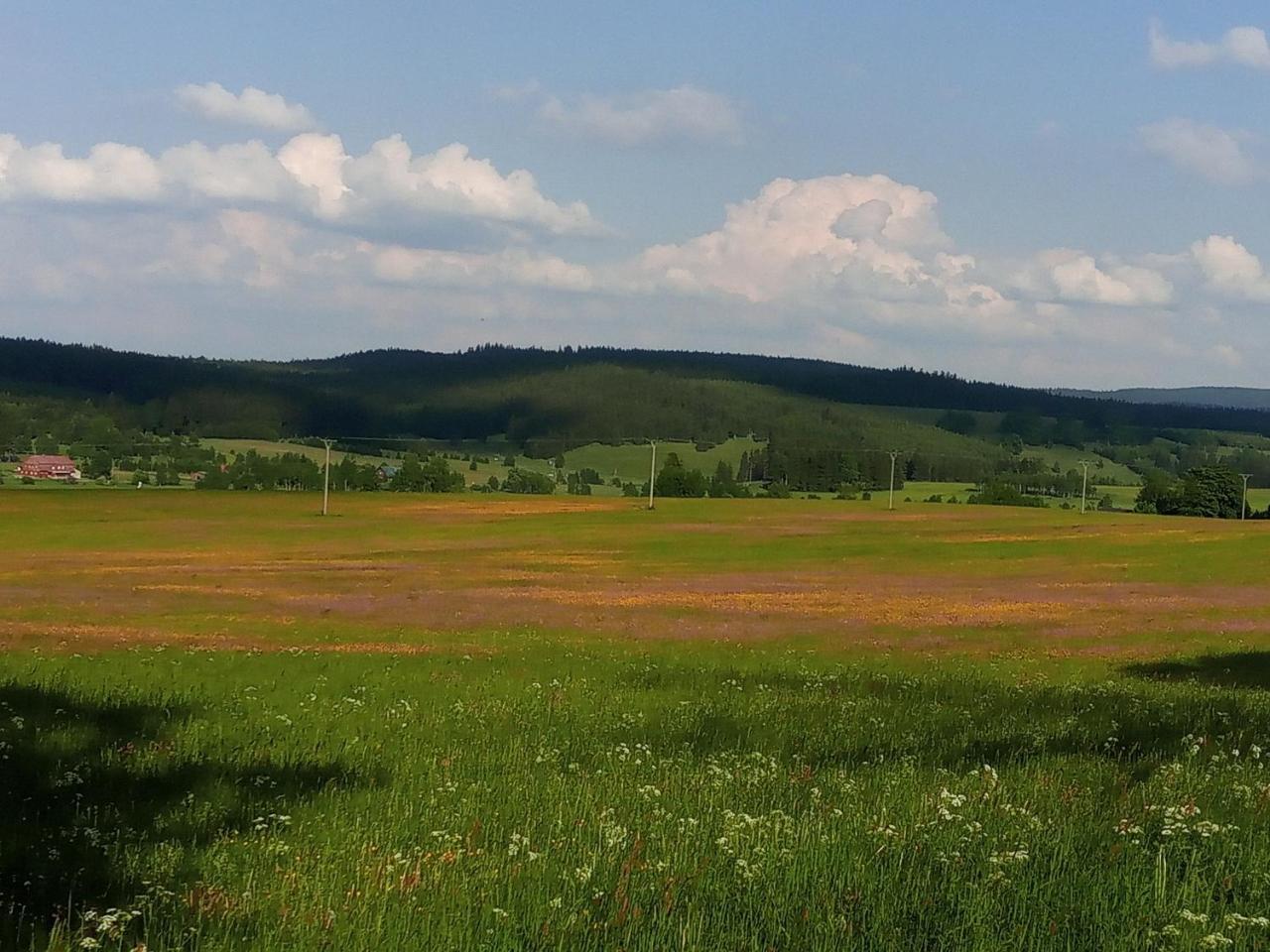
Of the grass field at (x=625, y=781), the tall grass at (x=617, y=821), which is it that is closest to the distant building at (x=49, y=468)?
the grass field at (x=625, y=781)

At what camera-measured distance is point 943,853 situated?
33.9 ft

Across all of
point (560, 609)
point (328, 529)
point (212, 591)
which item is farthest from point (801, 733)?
point (328, 529)

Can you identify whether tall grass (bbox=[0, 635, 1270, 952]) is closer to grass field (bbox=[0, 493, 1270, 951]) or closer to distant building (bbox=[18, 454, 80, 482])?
grass field (bbox=[0, 493, 1270, 951])

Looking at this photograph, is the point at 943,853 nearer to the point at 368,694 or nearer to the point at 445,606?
the point at 368,694

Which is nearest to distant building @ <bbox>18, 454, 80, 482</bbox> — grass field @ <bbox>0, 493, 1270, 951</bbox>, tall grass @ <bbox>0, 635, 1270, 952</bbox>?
grass field @ <bbox>0, 493, 1270, 951</bbox>

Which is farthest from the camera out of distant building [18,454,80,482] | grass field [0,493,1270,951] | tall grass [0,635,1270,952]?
distant building [18,454,80,482]

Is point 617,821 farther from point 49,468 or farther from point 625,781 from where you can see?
point 49,468

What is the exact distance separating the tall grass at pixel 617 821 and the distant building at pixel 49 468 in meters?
158

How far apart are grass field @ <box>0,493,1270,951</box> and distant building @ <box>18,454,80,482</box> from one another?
133 meters

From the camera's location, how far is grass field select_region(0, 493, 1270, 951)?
894 cm

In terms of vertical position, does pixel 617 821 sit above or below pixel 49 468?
above

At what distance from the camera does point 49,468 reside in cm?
16638

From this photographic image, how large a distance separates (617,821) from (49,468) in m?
173

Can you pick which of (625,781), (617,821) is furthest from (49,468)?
(617,821)
